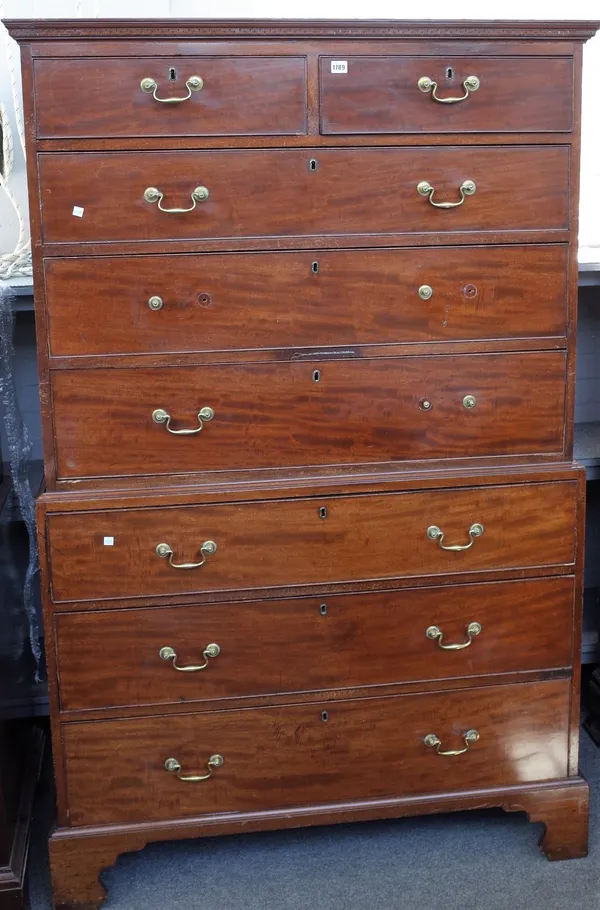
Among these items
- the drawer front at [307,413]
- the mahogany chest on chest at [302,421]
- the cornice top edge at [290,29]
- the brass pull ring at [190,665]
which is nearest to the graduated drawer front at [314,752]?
the mahogany chest on chest at [302,421]

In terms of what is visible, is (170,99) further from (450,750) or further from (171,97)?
(450,750)

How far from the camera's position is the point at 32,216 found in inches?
80.9

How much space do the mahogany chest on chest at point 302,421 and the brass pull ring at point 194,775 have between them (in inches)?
0.5

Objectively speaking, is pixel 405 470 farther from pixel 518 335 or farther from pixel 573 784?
pixel 573 784

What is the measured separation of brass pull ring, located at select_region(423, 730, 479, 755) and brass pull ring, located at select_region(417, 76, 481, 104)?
1439mm

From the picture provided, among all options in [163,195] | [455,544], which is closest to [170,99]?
[163,195]

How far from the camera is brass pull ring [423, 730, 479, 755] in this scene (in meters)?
2.41

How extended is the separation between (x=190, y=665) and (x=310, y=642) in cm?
28

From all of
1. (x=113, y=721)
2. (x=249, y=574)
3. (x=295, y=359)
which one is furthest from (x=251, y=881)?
(x=295, y=359)

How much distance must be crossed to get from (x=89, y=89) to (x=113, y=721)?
136 cm

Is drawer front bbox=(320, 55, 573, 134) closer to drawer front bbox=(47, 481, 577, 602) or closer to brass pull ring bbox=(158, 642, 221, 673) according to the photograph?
drawer front bbox=(47, 481, 577, 602)

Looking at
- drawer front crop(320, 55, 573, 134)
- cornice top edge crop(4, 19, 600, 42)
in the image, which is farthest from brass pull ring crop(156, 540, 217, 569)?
cornice top edge crop(4, 19, 600, 42)

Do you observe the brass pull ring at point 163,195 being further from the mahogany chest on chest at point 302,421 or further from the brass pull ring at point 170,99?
the brass pull ring at point 170,99

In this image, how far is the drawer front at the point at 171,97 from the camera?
2.03 m
